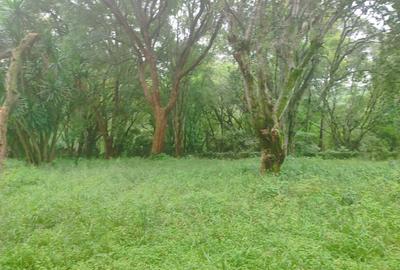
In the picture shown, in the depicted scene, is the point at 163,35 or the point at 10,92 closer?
the point at 10,92

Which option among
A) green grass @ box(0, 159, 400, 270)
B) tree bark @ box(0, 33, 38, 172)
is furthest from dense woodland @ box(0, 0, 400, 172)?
green grass @ box(0, 159, 400, 270)

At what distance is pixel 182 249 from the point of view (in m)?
4.20

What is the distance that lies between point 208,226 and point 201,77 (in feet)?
49.2

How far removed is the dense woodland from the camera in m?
8.97

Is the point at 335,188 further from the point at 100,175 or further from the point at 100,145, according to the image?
the point at 100,145

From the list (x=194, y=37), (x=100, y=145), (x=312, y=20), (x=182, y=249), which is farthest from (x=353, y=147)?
(x=182, y=249)

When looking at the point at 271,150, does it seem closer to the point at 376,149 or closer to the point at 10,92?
the point at 10,92

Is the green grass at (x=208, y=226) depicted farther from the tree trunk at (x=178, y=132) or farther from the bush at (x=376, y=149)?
the tree trunk at (x=178, y=132)

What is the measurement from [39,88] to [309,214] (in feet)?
37.4

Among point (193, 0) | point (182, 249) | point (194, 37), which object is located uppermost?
point (193, 0)

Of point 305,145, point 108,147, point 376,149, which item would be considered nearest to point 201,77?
point 108,147

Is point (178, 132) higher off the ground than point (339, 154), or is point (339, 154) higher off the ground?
point (178, 132)

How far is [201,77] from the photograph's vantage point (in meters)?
19.3

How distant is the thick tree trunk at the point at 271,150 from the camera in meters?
8.49
